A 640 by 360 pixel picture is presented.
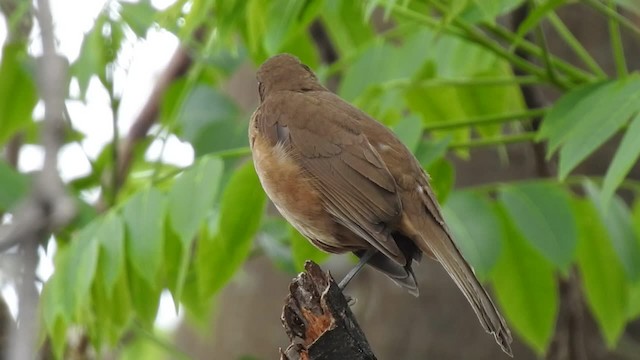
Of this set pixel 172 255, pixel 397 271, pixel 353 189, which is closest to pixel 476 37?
pixel 353 189

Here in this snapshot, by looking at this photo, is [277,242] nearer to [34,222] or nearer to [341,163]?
[341,163]

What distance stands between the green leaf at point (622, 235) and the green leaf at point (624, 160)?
0.88 metres

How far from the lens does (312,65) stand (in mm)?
4613

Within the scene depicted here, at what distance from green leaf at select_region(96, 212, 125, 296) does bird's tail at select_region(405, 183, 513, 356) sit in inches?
38.1

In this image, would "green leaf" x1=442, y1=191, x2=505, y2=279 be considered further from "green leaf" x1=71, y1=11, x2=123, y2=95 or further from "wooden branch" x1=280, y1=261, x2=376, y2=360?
"green leaf" x1=71, y1=11, x2=123, y2=95

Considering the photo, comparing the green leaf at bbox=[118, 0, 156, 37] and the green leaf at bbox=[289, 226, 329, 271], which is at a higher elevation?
the green leaf at bbox=[118, 0, 156, 37]

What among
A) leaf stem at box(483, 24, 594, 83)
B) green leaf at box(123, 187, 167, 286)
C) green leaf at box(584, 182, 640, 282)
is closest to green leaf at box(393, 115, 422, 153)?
leaf stem at box(483, 24, 594, 83)

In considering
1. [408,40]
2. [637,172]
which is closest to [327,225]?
[408,40]

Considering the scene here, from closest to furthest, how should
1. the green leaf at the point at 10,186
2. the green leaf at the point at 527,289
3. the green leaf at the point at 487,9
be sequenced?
the green leaf at the point at 487,9, the green leaf at the point at 10,186, the green leaf at the point at 527,289

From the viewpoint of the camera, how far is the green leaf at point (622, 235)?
12.6 feet

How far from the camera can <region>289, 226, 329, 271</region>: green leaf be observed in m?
3.71

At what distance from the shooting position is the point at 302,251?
373 cm

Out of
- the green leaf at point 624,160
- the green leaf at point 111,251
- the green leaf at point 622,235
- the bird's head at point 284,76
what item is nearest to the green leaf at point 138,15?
the bird's head at point 284,76

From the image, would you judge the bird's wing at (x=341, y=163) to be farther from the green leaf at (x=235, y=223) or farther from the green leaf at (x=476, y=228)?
the green leaf at (x=476, y=228)
